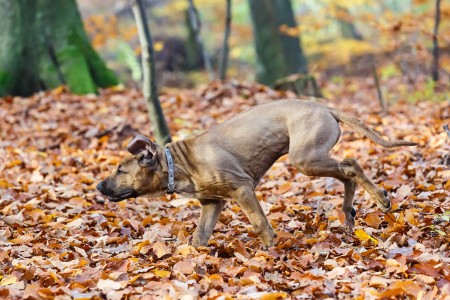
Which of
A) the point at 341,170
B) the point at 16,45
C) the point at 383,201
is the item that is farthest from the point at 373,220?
the point at 16,45

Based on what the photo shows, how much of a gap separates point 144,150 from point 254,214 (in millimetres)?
1232

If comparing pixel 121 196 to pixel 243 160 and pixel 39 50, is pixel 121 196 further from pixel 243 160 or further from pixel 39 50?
pixel 39 50

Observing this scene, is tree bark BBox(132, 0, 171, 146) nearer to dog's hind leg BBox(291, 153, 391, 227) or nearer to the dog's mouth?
the dog's mouth

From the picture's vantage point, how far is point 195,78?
86.4ft

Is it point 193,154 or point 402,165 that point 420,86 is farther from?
point 193,154

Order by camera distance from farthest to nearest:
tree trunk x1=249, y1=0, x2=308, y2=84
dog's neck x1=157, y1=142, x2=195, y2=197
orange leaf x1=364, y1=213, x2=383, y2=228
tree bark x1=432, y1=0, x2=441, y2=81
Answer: tree trunk x1=249, y1=0, x2=308, y2=84 → tree bark x1=432, y1=0, x2=441, y2=81 → orange leaf x1=364, y1=213, x2=383, y2=228 → dog's neck x1=157, y1=142, x2=195, y2=197

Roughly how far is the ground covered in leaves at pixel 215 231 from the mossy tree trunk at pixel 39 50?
1914mm

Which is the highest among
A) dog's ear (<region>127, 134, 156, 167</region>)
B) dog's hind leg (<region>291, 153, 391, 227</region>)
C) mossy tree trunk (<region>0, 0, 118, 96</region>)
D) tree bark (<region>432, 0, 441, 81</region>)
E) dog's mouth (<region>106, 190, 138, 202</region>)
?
mossy tree trunk (<region>0, 0, 118, 96</region>)

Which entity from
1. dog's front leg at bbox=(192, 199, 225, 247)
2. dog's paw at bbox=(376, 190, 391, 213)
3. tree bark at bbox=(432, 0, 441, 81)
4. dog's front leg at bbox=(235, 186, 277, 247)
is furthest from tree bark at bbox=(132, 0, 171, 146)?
tree bark at bbox=(432, 0, 441, 81)

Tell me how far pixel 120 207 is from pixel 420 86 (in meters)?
13.6

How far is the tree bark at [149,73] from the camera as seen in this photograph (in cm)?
975

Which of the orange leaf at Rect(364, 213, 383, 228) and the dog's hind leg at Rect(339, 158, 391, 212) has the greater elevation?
the dog's hind leg at Rect(339, 158, 391, 212)

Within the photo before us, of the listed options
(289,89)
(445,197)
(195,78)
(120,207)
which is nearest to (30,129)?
(120,207)

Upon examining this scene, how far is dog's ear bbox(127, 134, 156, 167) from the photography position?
6219 millimetres
